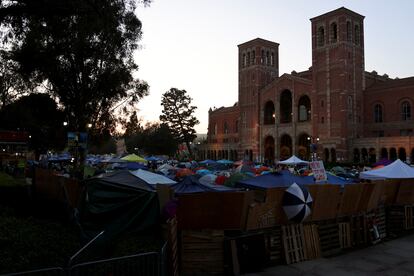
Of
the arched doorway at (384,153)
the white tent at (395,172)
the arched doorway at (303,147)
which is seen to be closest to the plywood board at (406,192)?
the white tent at (395,172)

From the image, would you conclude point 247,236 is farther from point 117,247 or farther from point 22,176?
point 22,176

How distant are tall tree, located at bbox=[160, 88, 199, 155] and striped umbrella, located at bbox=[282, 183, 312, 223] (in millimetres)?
73409

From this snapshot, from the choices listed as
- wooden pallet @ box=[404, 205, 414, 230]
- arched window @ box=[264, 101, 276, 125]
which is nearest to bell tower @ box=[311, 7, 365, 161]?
arched window @ box=[264, 101, 276, 125]

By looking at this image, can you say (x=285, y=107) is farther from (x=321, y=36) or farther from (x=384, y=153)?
(x=384, y=153)

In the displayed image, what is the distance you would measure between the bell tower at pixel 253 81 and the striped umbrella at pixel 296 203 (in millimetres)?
59460

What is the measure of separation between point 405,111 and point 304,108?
16.6 m

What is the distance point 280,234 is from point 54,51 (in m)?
15.5

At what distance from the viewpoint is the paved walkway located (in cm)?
924

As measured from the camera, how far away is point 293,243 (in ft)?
33.1

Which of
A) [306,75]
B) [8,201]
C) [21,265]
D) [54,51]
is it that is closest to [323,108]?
[306,75]

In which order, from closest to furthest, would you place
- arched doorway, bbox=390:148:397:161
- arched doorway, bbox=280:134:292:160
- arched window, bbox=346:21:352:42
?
arched doorway, bbox=390:148:397:161 → arched window, bbox=346:21:352:42 → arched doorway, bbox=280:134:292:160

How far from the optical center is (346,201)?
1173 centimetres

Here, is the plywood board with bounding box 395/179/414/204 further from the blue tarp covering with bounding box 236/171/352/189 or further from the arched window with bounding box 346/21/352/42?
the arched window with bounding box 346/21/352/42

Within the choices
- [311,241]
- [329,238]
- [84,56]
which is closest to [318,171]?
[329,238]
